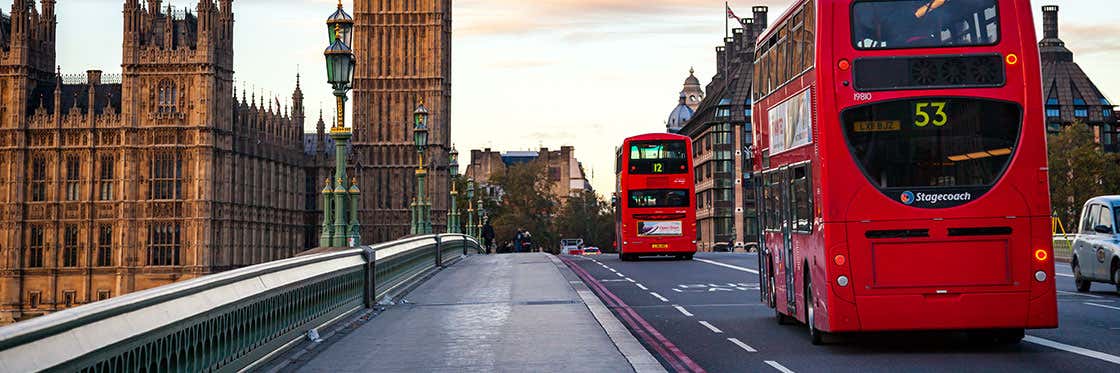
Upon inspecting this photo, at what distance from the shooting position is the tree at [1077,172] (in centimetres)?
8375

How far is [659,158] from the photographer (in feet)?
136

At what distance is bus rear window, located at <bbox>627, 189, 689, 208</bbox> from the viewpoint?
41844mm

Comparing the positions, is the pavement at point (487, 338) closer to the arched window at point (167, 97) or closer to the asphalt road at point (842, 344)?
the asphalt road at point (842, 344)

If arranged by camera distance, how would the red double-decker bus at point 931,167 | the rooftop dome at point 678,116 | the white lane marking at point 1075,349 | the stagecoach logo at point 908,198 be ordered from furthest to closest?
1. the rooftop dome at point 678,116
2. the stagecoach logo at point 908,198
3. the red double-decker bus at point 931,167
4. the white lane marking at point 1075,349

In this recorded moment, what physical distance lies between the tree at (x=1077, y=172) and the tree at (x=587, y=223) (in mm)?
65691

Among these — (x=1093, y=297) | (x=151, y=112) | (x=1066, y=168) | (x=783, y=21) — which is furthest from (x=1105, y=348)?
(x=151, y=112)

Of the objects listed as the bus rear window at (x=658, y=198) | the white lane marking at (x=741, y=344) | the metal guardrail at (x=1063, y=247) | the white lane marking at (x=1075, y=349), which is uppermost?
the bus rear window at (x=658, y=198)

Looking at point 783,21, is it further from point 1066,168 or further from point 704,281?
point 1066,168

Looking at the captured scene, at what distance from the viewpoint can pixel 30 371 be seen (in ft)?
20.1

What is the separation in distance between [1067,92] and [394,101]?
59004 mm

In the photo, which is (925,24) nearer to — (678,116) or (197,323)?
(197,323)

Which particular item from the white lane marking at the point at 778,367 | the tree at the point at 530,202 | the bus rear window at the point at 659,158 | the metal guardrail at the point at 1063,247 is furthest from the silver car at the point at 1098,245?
the tree at the point at 530,202

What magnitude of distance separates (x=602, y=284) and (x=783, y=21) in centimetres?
1396

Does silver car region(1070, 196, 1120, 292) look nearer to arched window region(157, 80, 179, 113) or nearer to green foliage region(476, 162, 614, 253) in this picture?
arched window region(157, 80, 179, 113)
